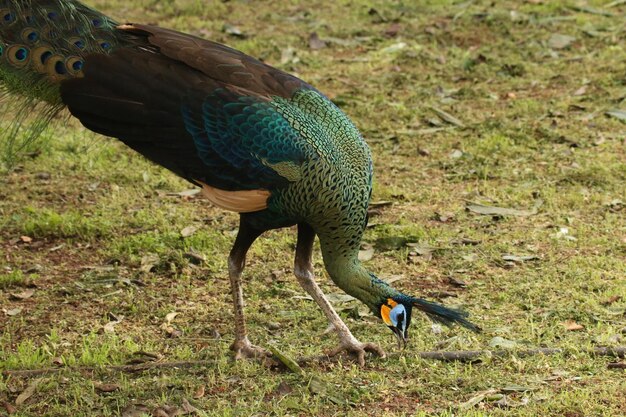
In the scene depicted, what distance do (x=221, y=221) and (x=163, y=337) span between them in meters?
1.80

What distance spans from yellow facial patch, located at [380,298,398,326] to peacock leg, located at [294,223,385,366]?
0.18m

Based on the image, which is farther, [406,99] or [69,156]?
[406,99]

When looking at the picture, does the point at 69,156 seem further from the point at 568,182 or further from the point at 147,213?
the point at 568,182

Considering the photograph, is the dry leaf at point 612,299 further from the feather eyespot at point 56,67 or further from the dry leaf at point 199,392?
the feather eyespot at point 56,67

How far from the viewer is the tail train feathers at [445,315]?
5445 mm

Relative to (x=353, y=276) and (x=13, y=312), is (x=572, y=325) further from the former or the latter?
(x=13, y=312)

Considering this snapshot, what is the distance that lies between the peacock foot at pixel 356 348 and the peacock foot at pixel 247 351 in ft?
1.22

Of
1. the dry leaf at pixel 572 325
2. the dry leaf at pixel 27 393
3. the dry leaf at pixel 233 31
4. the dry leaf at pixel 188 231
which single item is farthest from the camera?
the dry leaf at pixel 233 31

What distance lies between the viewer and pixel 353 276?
18.7 feet

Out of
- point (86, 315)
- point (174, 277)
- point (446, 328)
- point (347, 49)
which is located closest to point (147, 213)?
point (174, 277)

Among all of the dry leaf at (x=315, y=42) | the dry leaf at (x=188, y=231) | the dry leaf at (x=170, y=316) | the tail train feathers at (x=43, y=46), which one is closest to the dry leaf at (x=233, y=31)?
the dry leaf at (x=315, y=42)

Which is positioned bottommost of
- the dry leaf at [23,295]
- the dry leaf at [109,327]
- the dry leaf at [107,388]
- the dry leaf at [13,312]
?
the dry leaf at [13,312]

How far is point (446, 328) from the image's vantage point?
6043mm

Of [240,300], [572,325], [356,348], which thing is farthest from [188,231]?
[572,325]
